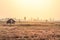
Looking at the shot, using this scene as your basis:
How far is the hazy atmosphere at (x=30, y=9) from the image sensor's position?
5.92ft

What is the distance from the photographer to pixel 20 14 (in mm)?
1816

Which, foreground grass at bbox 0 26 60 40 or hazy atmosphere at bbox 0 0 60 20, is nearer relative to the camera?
foreground grass at bbox 0 26 60 40

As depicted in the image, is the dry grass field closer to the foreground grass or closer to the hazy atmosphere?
the foreground grass

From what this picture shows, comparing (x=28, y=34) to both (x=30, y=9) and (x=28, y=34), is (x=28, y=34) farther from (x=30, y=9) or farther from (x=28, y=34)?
(x=30, y=9)

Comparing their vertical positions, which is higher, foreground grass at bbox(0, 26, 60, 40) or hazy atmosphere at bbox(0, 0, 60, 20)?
hazy atmosphere at bbox(0, 0, 60, 20)

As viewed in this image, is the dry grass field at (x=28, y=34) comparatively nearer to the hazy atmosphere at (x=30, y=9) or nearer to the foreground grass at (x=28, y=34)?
the foreground grass at (x=28, y=34)

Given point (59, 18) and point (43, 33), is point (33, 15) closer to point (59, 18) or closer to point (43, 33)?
point (59, 18)

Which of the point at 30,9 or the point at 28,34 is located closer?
the point at 28,34

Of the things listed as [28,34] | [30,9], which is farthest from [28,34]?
[30,9]

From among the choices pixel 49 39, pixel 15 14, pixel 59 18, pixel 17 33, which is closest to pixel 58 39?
pixel 49 39

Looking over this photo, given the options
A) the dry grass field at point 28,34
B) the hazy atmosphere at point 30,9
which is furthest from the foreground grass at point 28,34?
the hazy atmosphere at point 30,9

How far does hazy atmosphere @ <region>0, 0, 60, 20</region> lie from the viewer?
181 centimetres

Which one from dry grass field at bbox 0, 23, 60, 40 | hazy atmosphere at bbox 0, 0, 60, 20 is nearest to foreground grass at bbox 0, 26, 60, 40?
dry grass field at bbox 0, 23, 60, 40

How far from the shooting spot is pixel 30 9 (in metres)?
1.83
